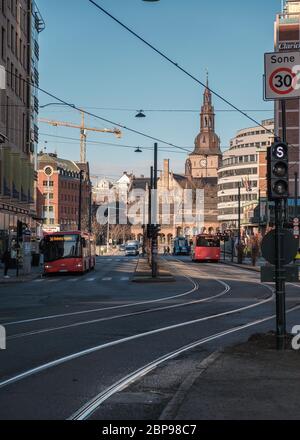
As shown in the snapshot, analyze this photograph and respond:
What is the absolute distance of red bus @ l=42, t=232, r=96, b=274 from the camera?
1642 inches

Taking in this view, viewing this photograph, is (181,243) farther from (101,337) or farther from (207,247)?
(101,337)

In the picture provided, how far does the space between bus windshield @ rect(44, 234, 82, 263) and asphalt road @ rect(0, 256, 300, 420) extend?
1250 centimetres

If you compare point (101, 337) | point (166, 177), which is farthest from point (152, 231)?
point (166, 177)

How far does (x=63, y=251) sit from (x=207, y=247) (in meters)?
27.7

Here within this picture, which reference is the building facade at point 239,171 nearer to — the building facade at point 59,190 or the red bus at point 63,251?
the building facade at point 59,190

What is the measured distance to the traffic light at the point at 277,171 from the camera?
38.3ft

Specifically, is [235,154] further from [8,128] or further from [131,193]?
[8,128]

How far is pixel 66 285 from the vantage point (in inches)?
1298

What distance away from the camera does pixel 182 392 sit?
8.10 meters

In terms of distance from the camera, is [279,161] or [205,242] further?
[205,242]

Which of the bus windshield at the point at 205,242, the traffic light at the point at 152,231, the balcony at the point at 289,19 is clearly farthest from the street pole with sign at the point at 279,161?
the balcony at the point at 289,19

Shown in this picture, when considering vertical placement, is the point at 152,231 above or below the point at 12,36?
below
